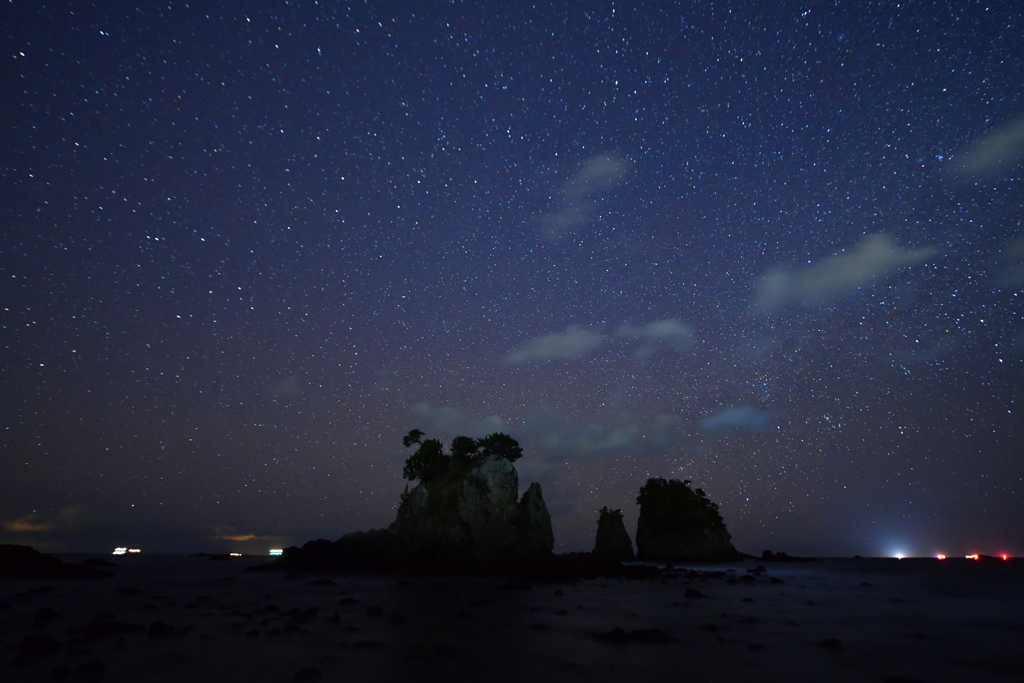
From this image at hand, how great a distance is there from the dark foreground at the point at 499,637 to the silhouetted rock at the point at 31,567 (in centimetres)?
1659

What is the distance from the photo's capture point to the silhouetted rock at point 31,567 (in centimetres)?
5016

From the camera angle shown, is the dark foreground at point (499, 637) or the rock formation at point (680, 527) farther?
the rock formation at point (680, 527)

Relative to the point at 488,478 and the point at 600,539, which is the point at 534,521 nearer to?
the point at 488,478

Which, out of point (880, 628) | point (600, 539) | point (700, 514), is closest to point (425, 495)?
point (600, 539)

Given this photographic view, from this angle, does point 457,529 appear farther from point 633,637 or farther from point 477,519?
point 633,637

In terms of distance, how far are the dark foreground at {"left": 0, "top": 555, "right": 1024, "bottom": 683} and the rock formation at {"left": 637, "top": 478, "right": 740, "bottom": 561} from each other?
64001 mm

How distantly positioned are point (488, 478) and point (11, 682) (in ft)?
161

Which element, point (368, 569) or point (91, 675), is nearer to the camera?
point (91, 675)

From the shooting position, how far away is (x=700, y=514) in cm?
10162

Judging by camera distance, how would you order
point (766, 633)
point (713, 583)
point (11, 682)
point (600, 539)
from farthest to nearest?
point (600, 539) → point (713, 583) → point (766, 633) → point (11, 682)

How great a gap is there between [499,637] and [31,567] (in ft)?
185

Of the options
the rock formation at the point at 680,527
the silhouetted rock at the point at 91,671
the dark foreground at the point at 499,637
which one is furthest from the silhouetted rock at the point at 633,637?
the rock formation at the point at 680,527

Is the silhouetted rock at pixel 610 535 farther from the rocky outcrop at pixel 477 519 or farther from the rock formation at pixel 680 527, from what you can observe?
the rocky outcrop at pixel 477 519

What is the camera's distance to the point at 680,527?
101500 millimetres
